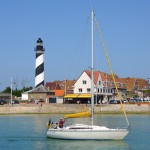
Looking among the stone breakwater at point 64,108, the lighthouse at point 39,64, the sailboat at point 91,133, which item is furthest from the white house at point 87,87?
the sailboat at point 91,133

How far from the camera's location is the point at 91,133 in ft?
122

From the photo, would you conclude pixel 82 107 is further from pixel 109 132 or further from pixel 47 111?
pixel 109 132

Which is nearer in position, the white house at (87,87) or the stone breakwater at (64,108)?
the stone breakwater at (64,108)

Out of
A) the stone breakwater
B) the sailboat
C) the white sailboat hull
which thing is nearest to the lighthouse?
the stone breakwater

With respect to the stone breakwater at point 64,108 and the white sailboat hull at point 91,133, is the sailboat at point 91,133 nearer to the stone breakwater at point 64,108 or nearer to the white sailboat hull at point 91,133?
the white sailboat hull at point 91,133

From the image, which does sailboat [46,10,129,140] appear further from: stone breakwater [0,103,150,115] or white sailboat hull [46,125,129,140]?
stone breakwater [0,103,150,115]

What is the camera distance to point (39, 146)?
3631 cm

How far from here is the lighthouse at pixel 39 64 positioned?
344 feet

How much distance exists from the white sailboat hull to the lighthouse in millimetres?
67437

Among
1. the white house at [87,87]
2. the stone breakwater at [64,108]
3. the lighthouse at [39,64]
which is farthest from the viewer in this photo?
the lighthouse at [39,64]

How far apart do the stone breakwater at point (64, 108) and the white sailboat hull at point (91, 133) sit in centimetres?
4796

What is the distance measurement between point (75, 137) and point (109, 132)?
112 inches

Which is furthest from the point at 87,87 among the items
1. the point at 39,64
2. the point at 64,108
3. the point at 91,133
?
the point at 91,133

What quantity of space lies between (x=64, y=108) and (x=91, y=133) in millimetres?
51767
